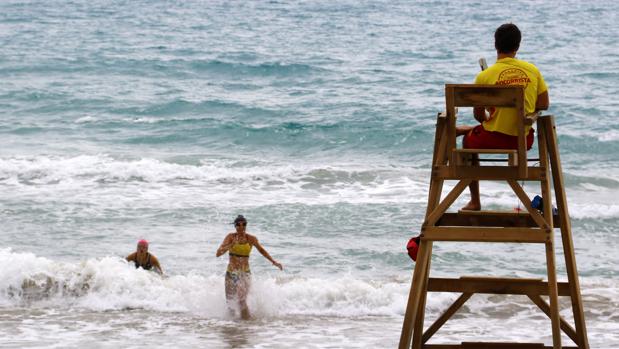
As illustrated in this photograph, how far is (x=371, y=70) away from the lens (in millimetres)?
34812

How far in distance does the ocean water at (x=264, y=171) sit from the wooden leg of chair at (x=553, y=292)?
14.5 feet

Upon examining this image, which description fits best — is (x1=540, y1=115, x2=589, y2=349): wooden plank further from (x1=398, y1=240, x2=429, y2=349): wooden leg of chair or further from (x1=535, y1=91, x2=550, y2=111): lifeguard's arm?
(x1=398, y1=240, x2=429, y2=349): wooden leg of chair

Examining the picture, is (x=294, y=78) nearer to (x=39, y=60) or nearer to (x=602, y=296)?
(x=39, y=60)

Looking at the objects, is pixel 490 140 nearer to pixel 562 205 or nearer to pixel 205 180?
pixel 562 205

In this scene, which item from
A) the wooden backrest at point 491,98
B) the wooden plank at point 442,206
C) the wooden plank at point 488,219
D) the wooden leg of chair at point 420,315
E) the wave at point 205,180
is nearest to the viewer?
the wooden backrest at point 491,98

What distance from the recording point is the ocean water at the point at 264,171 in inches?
503

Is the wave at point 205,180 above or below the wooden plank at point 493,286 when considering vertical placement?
below

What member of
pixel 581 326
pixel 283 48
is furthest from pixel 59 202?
pixel 283 48

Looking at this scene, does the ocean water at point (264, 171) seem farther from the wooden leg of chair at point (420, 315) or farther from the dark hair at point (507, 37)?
the dark hair at point (507, 37)

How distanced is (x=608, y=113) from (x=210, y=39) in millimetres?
18728

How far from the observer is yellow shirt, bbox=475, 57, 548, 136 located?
6.57 m

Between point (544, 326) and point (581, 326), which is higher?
point (581, 326)

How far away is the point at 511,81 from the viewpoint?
657 cm

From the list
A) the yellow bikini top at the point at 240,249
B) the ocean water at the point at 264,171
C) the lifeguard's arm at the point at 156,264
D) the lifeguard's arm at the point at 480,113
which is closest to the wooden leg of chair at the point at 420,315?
the lifeguard's arm at the point at 480,113
